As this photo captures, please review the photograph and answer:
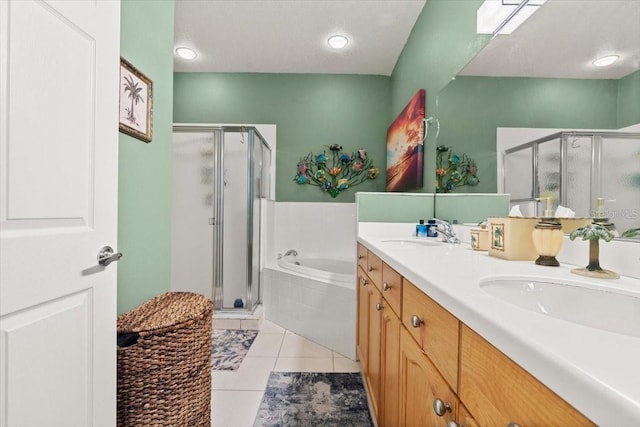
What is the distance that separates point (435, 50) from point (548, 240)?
5.52 feet

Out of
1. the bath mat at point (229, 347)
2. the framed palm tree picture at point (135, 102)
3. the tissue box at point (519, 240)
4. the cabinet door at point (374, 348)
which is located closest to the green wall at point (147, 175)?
the framed palm tree picture at point (135, 102)

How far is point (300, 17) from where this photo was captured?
2.40m

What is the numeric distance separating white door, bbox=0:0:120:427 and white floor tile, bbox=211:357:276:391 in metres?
0.91

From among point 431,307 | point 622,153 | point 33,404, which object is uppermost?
point 622,153

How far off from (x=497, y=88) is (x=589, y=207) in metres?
0.70

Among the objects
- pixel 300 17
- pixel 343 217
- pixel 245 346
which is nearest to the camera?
pixel 245 346

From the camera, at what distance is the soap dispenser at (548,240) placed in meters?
0.90

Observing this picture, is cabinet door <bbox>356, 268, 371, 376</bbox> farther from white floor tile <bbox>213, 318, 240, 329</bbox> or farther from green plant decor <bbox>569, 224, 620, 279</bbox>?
white floor tile <bbox>213, 318, 240, 329</bbox>

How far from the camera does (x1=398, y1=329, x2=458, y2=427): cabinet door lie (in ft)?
1.93

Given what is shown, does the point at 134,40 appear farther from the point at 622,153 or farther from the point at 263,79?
the point at 263,79

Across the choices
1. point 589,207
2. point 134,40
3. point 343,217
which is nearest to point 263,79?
point 343,217

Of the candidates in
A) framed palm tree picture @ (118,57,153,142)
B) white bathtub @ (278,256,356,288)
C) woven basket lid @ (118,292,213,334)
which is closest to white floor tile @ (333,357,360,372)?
white bathtub @ (278,256,356,288)

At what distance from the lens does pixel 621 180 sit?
793 millimetres

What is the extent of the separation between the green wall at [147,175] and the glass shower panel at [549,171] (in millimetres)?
1622
